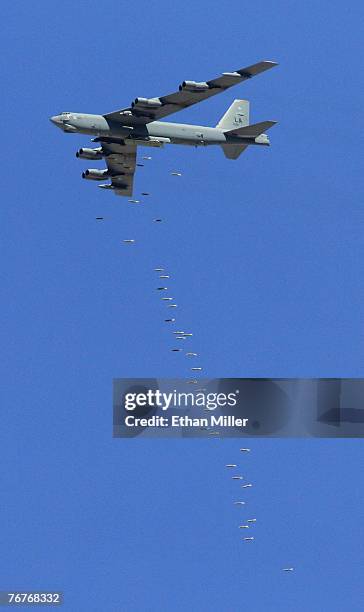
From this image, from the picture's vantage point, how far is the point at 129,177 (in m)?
143

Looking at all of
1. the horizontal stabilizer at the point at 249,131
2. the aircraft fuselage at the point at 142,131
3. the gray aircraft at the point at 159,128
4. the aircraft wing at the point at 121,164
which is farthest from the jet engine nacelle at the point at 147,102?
the horizontal stabilizer at the point at 249,131

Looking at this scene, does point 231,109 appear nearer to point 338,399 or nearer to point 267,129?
point 267,129

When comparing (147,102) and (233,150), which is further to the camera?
(233,150)

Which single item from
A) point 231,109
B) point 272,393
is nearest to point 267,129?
point 231,109

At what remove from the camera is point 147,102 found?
132875 millimetres

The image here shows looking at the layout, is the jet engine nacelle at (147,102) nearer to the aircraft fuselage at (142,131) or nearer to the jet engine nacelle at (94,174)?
the aircraft fuselage at (142,131)

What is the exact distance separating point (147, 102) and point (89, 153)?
6362 millimetres

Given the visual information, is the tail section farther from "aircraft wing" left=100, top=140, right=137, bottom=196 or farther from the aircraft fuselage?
"aircraft wing" left=100, top=140, right=137, bottom=196

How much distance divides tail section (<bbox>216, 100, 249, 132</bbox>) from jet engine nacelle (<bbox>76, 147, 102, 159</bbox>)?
585cm

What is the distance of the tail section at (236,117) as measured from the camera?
14000 cm

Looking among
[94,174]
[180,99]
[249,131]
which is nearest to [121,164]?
[94,174]

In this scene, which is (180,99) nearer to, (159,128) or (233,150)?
(159,128)

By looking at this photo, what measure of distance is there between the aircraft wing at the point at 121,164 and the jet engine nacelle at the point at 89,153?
Result: 0.31m

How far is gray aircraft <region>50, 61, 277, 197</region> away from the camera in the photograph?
132375 mm
